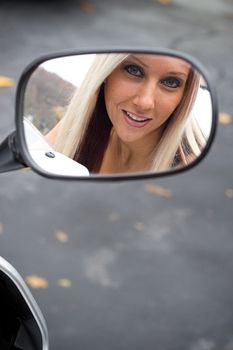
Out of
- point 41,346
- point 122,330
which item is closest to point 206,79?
point 41,346

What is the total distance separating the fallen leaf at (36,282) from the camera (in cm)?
388

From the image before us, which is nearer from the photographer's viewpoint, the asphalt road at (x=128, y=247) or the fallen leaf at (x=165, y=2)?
the asphalt road at (x=128, y=247)

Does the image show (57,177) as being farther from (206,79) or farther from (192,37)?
(192,37)

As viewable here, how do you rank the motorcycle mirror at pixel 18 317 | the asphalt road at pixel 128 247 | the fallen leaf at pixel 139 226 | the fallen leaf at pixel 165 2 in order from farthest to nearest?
the fallen leaf at pixel 165 2
the fallen leaf at pixel 139 226
the asphalt road at pixel 128 247
the motorcycle mirror at pixel 18 317

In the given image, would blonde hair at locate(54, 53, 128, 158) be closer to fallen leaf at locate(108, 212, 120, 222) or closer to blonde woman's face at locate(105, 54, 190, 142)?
blonde woman's face at locate(105, 54, 190, 142)

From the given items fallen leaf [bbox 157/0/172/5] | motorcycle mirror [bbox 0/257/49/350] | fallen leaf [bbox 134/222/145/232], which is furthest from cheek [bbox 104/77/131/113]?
fallen leaf [bbox 157/0/172/5]

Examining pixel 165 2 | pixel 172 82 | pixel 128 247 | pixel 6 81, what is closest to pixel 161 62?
pixel 172 82

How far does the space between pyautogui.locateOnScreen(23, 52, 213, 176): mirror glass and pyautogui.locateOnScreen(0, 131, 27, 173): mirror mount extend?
3 cm

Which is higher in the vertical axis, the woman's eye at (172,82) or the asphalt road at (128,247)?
the woman's eye at (172,82)

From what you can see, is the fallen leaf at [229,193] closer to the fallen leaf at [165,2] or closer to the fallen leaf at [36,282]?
the fallen leaf at [36,282]

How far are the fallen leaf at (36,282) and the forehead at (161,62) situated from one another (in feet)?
8.54

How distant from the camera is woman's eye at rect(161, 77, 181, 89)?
139 cm

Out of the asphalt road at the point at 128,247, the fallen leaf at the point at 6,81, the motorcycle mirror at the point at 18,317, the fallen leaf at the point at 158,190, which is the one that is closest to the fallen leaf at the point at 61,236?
the asphalt road at the point at 128,247

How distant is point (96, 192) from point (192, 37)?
2640mm
